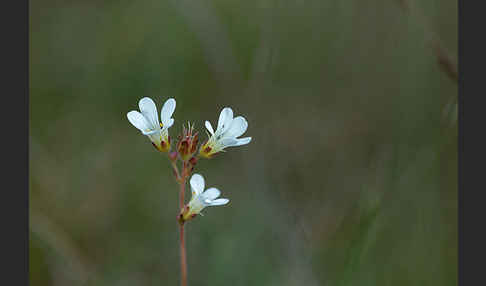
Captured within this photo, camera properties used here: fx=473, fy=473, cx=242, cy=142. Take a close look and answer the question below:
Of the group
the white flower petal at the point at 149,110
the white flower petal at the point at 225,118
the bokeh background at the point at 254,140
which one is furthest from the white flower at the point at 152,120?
the bokeh background at the point at 254,140

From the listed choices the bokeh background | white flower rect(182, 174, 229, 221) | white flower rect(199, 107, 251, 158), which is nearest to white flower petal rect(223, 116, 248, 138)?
white flower rect(199, 107, 251, 158)

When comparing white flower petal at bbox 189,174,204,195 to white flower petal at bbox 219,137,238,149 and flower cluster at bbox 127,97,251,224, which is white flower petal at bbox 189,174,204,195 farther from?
white flower petal at bbox 219,137,238,149

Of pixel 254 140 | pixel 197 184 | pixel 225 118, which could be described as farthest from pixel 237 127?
pixel 254 140

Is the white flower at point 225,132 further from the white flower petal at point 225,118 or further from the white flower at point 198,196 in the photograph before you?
the white flower at point 198,196

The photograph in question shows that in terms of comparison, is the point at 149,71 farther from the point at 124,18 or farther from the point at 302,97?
the point at 302,97

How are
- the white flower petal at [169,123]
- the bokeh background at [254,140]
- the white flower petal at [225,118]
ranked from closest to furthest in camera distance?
the white flower petal at [169,123] → the white flower petal at [225,118] → the bokeh background at [254,140]

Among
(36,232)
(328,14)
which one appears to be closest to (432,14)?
(328,14)

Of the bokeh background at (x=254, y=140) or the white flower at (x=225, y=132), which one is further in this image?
the bokeh background at (x=254, y=140)
